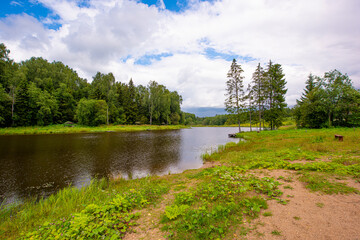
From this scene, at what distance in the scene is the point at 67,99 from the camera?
59844mm

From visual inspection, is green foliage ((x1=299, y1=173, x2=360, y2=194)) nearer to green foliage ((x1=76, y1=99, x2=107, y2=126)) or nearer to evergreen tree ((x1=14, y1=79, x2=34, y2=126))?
green foliage ((x1=76, y1=99, x2=107, y2=126))

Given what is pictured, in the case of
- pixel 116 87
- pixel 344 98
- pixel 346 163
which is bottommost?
pixel 346 163

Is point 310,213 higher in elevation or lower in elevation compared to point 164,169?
higher

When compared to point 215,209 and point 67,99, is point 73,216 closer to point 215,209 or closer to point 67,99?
point 215,209

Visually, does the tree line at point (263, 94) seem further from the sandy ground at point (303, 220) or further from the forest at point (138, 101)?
the sandy ground at point (303, 220)

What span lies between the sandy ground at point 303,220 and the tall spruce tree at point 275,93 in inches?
1300

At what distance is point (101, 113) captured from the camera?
5438 centimetres

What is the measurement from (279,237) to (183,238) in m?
2.12

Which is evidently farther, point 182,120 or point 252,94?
point 182,120

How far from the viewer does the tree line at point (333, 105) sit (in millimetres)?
28375

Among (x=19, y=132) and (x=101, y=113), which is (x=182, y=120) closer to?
(x=101, y=113)

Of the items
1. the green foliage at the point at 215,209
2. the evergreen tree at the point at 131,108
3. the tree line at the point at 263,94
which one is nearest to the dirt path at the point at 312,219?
the green foliage at the point at 215,209

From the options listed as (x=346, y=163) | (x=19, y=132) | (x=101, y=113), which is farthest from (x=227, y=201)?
(x=101, y=113)

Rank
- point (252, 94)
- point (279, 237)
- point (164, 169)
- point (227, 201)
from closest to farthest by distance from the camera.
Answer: point (279, 237), point (227, 201), point (164, 169), point (252, 94)
